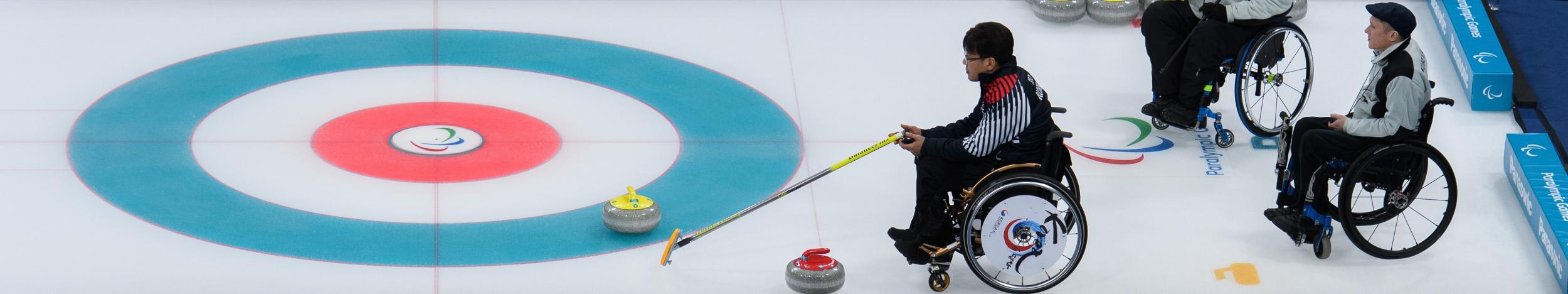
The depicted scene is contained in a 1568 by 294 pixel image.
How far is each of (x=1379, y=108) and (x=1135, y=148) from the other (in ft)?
4.80

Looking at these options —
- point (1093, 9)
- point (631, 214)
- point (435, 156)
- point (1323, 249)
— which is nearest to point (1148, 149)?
point (1323, 249)

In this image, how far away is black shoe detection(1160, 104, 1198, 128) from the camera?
7242 mm

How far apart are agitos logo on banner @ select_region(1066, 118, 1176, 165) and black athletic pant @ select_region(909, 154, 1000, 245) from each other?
59.2 inches

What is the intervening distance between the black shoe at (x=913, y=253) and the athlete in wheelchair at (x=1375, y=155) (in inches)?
55.4

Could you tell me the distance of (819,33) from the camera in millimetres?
8586

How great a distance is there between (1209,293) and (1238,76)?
146 cm

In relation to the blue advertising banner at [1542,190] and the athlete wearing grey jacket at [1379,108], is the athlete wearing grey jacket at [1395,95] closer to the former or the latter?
the athlete wearing grey jacket at [1379,108]

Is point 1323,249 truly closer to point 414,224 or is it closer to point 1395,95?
point 1395,95

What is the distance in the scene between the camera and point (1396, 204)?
19.6ft

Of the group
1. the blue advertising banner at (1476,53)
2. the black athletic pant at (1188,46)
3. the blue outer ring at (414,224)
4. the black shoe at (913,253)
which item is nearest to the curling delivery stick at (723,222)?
the blue outer ring at (414,224)

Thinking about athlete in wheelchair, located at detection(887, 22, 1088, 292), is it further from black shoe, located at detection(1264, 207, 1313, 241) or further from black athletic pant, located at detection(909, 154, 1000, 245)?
black shoe, located at detection(1264, 207, 1313, 241)

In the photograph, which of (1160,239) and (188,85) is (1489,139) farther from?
(188,85)

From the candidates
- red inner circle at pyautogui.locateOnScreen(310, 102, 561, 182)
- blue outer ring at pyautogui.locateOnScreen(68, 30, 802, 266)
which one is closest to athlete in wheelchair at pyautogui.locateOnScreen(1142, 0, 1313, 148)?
blue outer ring at pyautogui.locateOnScreen(68, 30, 802, 266)

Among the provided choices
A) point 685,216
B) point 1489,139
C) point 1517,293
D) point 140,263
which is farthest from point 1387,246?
point 140,263
